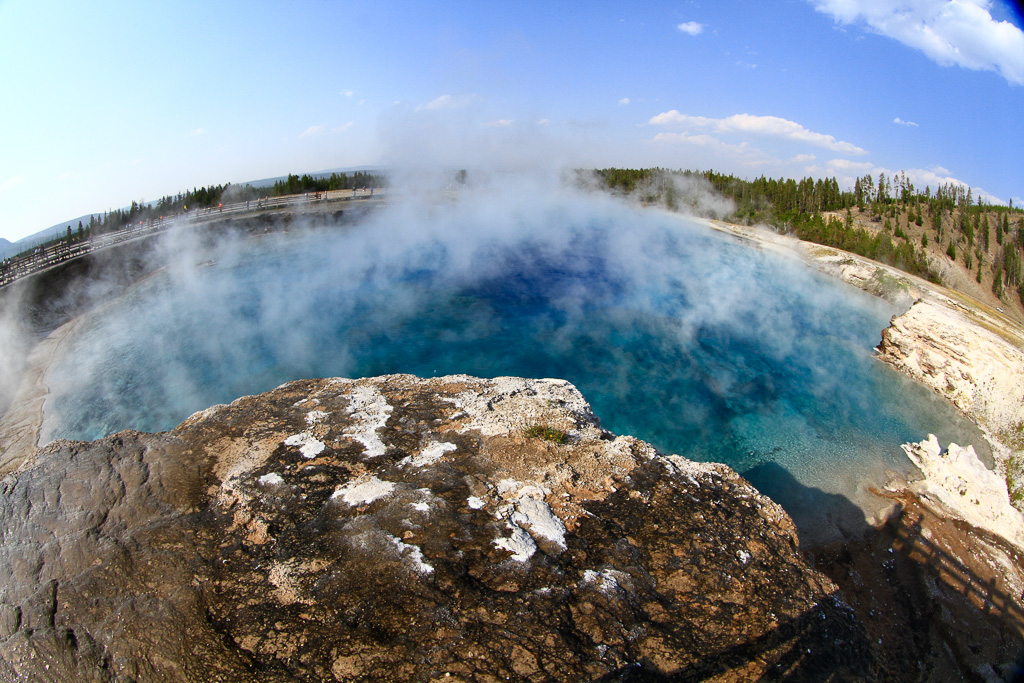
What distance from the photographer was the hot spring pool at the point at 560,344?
904 centimetres

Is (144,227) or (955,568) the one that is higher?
(144,227)

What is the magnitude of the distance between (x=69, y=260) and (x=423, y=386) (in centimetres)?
1388

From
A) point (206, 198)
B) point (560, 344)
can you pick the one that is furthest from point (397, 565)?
point (206, 198)

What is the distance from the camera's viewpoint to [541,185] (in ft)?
96.6

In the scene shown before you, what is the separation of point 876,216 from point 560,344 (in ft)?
74.8

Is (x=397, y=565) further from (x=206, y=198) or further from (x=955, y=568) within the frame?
(x=206, y=198)

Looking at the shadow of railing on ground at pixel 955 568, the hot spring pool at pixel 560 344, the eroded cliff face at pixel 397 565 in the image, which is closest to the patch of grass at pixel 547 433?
the eroded cliff face at pixel 397 565

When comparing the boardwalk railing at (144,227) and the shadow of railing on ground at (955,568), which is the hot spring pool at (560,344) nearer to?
the shadow of railing on ground at (955,568)

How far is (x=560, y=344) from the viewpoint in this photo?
11.7 meters

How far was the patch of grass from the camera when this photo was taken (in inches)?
235

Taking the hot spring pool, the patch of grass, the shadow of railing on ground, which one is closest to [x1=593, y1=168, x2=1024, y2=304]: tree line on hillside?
the hot spring pool

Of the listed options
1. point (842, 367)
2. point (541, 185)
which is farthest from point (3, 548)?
point (541, 185)

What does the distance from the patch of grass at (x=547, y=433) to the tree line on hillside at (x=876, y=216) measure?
61.5 ft

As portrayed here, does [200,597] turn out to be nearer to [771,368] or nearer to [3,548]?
[3,548]
